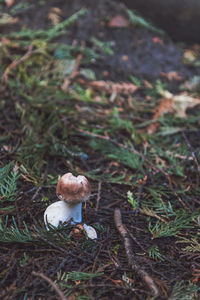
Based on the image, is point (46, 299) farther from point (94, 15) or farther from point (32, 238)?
point (94, 15)

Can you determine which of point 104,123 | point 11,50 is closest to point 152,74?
point 104,123

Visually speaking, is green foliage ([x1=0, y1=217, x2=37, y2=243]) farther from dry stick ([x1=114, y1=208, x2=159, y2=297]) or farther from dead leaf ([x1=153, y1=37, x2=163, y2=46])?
dead leaf ([x1=153, y1=37, x2=163, y2=46])

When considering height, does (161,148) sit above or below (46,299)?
below

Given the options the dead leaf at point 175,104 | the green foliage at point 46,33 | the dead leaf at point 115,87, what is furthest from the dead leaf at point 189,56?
the green foliage at point 46,33

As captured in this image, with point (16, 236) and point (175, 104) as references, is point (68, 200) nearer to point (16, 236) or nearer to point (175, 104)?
point (16, 236)

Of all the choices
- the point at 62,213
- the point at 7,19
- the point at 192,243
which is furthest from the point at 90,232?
the point at 7,19

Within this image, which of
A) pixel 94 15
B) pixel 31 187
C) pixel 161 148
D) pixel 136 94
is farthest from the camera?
pixel 94 15

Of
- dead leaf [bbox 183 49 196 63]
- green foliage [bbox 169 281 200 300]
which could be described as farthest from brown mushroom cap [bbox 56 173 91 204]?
dead leaf [bbox 183 49 196 63]
